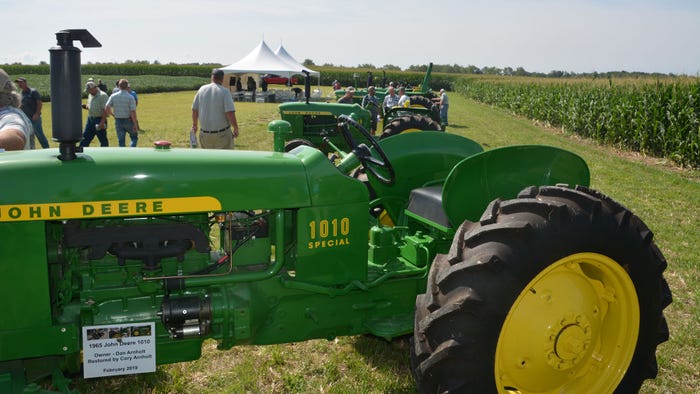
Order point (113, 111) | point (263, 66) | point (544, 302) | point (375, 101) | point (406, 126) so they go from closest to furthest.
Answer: point (544, 302) < point (406, 126) < point (113, 111) < point (375, 101) < point (263, 66)

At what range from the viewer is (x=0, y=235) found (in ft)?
8.46

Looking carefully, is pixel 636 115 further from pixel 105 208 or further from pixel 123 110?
pixel 105 208

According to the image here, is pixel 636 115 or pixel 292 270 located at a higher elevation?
pixel 636 115

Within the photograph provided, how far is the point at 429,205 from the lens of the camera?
3.88 m

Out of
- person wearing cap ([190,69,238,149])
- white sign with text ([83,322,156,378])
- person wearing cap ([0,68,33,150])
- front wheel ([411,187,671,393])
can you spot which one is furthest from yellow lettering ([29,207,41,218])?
person wearing cap ([190,69,238,149])

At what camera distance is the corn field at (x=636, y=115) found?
1338 cm

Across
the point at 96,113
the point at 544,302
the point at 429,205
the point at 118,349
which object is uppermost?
the point at 96,113

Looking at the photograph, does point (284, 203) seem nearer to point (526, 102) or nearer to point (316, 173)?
point (316, 173)

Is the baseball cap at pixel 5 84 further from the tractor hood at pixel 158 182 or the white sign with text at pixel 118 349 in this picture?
the white sign with text at pixel 118 349

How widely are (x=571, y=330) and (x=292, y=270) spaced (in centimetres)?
153

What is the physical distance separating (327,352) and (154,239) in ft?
5.76

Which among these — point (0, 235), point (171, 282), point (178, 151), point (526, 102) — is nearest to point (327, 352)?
point (171, 282)

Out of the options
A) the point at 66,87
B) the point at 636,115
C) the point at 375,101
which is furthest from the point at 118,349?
the point at 636,115

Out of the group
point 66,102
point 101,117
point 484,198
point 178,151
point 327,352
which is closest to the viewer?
point 66,102
